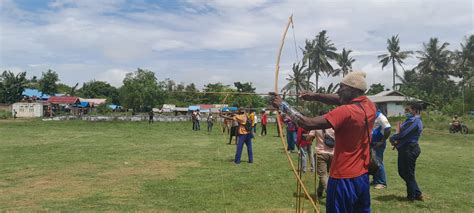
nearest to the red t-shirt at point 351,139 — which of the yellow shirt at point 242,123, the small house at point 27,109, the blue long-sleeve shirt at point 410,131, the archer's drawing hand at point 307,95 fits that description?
the archer's drawing hand at point 307,95

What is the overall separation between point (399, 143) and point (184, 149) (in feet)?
35.7

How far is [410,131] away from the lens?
8.12 metres

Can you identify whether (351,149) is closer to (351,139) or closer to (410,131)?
(351,139)

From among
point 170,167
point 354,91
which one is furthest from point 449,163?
point 354,91

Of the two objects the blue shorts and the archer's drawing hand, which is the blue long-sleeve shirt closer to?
the archer's drawing hand

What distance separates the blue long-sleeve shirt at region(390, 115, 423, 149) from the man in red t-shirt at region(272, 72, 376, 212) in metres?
4.12

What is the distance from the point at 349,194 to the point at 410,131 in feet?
14.2

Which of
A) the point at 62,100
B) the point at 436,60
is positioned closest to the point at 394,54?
the point at 436,60

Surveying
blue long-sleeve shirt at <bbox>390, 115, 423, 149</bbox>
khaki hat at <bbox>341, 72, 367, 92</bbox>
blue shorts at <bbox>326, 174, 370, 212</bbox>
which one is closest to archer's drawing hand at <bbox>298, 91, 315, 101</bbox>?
khaki hat at <bbox>341, 72, 367, 92</bbox>

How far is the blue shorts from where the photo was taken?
171 inches

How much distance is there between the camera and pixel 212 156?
15422mm

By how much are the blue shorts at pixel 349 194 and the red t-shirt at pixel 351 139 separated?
6cm

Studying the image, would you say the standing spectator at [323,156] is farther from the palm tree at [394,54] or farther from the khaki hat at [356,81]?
the palm tree at [394,54]

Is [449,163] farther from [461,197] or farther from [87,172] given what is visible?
[87,172]
